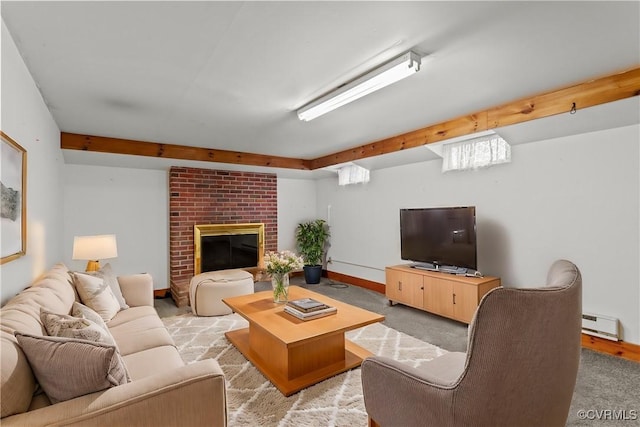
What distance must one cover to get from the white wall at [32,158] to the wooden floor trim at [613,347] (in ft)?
14.3

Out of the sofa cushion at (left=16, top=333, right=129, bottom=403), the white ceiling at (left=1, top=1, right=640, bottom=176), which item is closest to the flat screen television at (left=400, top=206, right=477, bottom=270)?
the white ceiling at (left=1, top=1, right=640, bottom=176)

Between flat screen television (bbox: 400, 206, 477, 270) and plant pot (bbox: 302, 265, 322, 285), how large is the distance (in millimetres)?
1793

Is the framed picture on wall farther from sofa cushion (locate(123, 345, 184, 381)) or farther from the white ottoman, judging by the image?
the white ottoman

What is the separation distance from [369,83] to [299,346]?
6.47 ft

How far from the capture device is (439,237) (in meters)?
3.83

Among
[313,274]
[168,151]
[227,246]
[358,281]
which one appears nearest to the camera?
[168,151]

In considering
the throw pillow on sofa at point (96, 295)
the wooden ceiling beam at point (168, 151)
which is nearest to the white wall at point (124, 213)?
the wooden ceiling beam at point (168, 151)

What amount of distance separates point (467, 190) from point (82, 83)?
3996 mm

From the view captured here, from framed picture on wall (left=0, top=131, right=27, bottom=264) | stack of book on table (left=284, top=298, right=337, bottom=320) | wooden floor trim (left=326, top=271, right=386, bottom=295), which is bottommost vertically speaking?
wooden floor trim (left=326, top=271, right=386, bottom=295)

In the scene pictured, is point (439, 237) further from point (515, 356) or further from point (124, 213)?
point (124, 213)

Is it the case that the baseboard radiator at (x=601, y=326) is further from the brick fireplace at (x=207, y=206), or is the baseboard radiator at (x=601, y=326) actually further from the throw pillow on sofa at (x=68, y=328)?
the brick fireplace at (x=207, y=206)

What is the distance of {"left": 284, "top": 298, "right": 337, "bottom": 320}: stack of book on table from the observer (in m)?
2.43

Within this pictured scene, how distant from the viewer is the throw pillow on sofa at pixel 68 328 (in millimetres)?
1371

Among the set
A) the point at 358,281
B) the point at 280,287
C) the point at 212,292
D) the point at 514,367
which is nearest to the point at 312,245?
the point at 358,281
